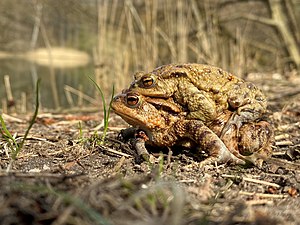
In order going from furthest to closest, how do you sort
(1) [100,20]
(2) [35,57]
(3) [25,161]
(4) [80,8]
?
(2) [35,57]
(4) [80,8]
(1) [100,20]
(3) [25,161]

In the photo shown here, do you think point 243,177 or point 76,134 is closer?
point 243,177

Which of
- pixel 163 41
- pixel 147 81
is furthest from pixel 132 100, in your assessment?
pixel 163 41

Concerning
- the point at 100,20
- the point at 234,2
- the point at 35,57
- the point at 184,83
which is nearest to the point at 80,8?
the point at 234,2

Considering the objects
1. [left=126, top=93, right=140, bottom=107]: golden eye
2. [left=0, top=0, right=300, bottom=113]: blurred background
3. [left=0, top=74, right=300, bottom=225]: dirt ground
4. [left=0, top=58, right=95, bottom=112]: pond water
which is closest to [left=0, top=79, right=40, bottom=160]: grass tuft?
[left=0, top=74, right=300, bottom=225]: dirt ground

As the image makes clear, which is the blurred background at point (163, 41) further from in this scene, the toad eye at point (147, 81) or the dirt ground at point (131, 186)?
the toad eye at point (147, 81)

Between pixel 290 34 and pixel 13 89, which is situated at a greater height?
pixel 290 34

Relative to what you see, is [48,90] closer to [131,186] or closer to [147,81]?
Result: [147,81]

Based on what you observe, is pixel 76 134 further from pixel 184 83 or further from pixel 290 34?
pixel 290 34

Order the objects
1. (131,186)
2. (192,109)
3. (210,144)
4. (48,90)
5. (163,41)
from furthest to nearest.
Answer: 1. (48,90)
2. (163,41)
3. (192,109)
4. (210,144)
5. (131,186)
